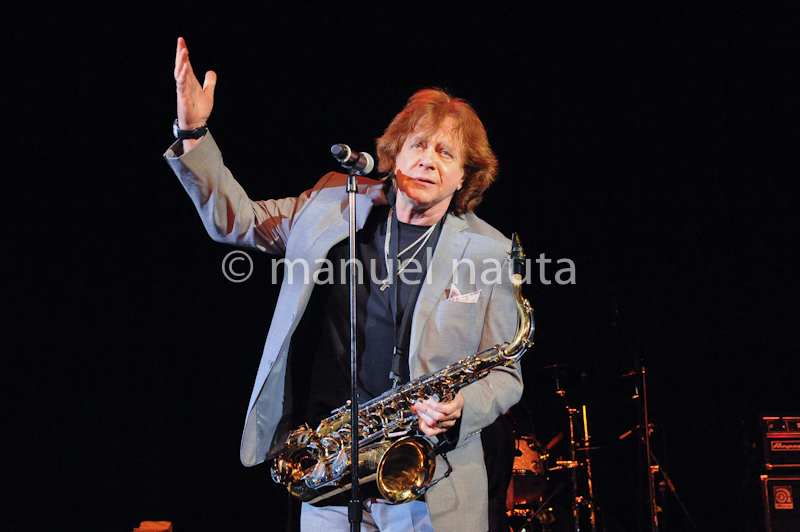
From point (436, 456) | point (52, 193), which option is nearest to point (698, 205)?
point (436, 456)

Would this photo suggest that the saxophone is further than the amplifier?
No

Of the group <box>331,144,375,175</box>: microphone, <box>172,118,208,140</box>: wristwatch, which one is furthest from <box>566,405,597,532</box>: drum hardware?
<box>172,118,208,140</box>: wristwatch

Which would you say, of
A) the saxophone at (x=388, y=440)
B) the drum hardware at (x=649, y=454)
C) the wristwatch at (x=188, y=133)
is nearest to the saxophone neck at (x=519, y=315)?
the saxophone at (x=388, y=440)

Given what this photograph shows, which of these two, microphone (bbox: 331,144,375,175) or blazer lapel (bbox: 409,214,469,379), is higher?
microphone (bbox: 331,144,375,175)

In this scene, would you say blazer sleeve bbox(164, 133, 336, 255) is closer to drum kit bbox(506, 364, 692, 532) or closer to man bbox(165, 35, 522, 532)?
man bbox(165, 35, 522, 532)

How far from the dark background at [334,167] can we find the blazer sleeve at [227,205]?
2404mm

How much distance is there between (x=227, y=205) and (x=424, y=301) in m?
0.95

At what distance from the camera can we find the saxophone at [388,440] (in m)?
2.65

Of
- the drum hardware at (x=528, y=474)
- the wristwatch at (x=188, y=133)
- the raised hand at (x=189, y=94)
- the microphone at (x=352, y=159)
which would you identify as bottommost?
the drum hardware at (x=528, y=474)

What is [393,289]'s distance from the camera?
9.62ft

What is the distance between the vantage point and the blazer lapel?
9.01 feet

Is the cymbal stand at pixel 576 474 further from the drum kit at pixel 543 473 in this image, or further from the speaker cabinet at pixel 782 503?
the speaker cabinet at pixel 782 503

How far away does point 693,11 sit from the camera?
5.38 meters

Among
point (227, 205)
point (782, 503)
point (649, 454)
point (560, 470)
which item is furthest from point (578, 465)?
point (227, 205)
